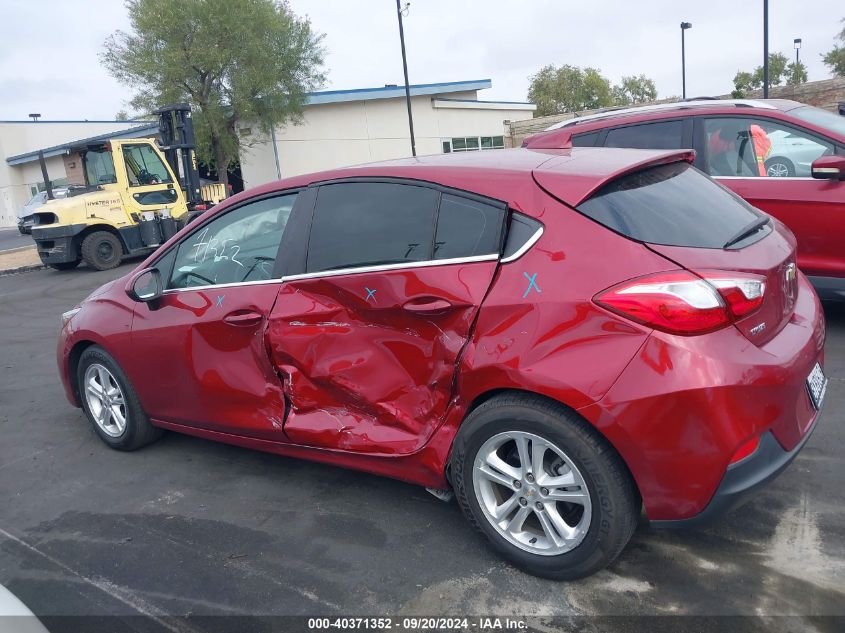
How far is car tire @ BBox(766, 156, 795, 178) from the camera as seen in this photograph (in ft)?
18.5

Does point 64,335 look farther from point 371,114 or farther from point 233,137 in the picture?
point 371,114

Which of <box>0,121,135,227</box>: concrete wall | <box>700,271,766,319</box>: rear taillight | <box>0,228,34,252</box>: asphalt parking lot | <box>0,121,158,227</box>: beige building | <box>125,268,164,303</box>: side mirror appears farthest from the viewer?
<box>0,121,135,227</box>: concrete wall

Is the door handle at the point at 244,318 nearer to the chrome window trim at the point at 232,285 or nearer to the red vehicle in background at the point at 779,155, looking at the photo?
the chrome window trim at the point at 232,285

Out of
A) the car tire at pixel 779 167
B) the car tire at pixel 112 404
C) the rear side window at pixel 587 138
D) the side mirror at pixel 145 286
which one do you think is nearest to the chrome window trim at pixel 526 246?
the side mirror at pixel 145 286

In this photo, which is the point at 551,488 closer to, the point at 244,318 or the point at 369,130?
the point at 244,318

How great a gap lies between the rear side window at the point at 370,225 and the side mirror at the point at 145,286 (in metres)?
1.20

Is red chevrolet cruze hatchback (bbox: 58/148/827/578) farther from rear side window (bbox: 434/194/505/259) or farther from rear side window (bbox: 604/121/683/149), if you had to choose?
rear side window (bbox: 604/121/683/149)


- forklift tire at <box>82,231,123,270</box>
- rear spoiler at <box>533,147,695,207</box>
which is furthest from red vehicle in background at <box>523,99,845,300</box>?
forklift tire at <box>82,231,123,270</box>

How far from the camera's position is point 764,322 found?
2721mm

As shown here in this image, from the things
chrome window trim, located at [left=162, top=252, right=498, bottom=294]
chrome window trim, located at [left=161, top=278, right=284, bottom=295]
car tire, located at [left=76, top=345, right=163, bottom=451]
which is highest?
chrome window trim, located at [left=162, top=252, right=498, bottom=294]

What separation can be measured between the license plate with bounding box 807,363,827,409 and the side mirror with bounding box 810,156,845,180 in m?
2.77

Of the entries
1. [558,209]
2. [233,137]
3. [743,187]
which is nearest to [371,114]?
[233,137]

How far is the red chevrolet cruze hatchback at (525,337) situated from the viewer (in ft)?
8.30

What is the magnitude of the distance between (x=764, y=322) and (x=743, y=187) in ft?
11.5
